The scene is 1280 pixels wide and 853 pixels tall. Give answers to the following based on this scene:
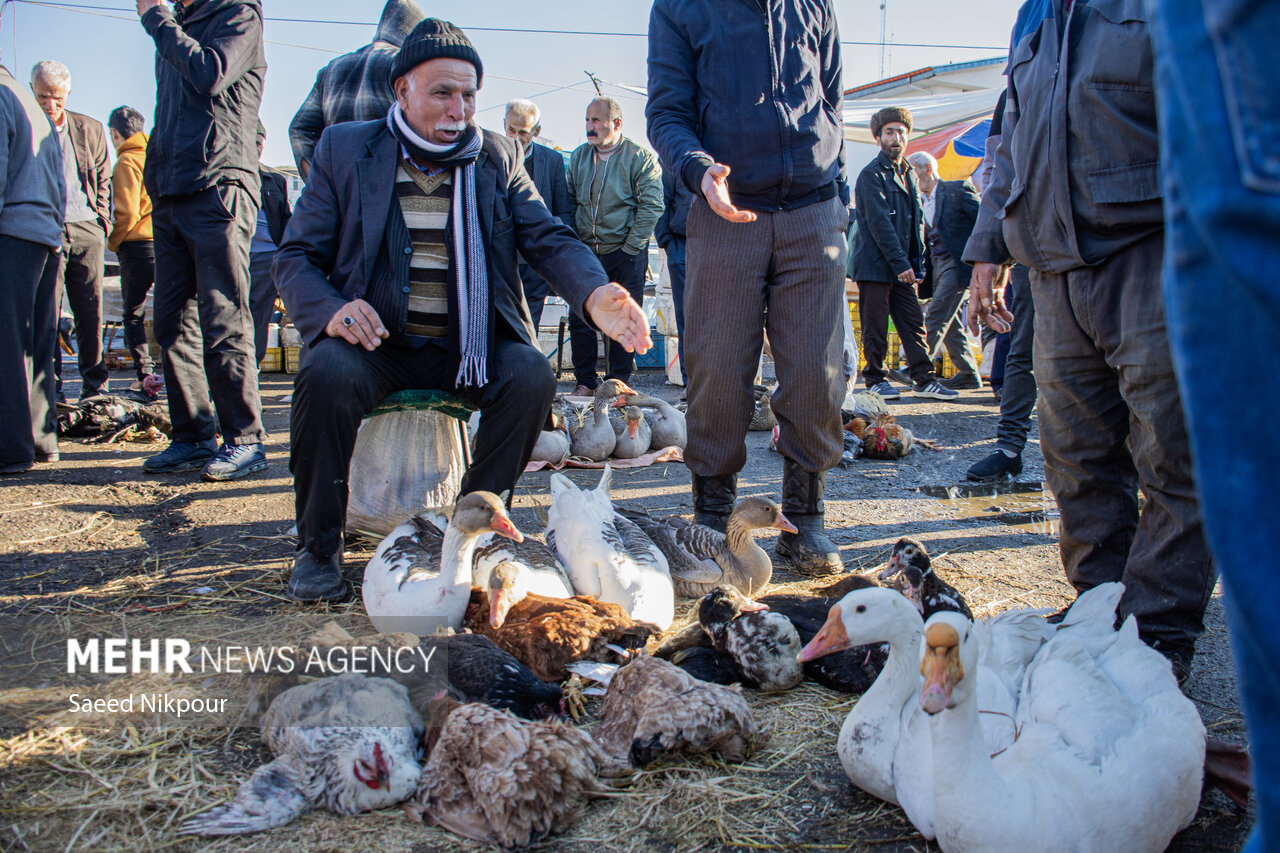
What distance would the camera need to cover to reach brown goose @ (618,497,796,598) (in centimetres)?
362

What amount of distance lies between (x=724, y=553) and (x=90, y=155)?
7.64m

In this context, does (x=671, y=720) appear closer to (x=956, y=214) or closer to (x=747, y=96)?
(x=747, y=96)

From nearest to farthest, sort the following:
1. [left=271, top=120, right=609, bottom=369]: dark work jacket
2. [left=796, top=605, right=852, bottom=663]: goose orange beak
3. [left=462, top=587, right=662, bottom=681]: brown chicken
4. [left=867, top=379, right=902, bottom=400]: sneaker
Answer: [left=796, top=605, right=852, bottom=663]: goose orange beak < [left=462, top=587, right=662, bottom=681]: brown chicken < [left=271, top=120, right=609, bottom=369]: dark work jacket < [left=867, top=379, right=902, bottom=400]: sneaker

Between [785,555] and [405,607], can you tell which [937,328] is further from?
[405,607]

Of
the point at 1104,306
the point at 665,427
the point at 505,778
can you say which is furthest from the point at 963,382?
the point at 505,778

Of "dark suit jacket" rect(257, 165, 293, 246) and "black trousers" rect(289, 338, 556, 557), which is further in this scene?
"dark suit jacket" rect(257, 165, 293, 246)

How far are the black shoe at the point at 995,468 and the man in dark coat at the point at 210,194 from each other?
4687mm

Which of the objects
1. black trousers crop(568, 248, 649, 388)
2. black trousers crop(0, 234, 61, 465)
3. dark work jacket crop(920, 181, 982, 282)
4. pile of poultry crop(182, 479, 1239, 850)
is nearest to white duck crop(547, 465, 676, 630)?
pile of poultry crop(182, 479, 1239, 850)

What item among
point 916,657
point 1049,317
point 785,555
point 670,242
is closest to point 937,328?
point 670,242

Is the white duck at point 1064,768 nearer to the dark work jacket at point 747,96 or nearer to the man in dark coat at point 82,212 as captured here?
the dark work jacket at point 747,96

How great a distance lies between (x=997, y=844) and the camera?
1707 mm

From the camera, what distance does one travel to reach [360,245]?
356 centimetres

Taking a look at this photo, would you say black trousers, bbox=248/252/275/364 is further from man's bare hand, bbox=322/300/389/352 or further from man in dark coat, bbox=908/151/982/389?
man in dark coat, bbox=908/151/982/389

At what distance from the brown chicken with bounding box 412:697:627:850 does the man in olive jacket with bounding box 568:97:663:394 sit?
21.4 ft
